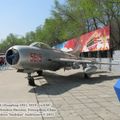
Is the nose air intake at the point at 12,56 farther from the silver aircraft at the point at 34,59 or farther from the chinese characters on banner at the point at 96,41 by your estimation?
the chinese characters on banner at the point at 96,41

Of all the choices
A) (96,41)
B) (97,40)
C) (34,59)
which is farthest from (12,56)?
(96,41)

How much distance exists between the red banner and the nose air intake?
12029 millimetres

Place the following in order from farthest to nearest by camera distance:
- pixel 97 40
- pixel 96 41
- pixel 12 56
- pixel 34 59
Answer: pixel 96 41 → pixel 97 40 → pixel 34 59 → pixel 12 56

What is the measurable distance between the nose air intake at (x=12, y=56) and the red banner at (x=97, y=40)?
474 inches

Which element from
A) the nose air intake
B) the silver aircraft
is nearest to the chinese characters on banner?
the silver aircraft

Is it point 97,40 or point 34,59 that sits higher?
point 97,40

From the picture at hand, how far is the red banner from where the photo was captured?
26.9 m

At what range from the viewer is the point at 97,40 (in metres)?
29.6

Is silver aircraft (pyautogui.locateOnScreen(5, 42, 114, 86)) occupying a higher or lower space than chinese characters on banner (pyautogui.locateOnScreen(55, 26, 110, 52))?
lower

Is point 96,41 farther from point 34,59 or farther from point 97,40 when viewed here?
point 34,59

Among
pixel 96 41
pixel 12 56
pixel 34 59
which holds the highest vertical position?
pixel 96 41

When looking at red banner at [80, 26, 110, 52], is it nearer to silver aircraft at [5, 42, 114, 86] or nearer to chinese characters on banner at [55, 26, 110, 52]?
chinese characters on banner at [55, 26, 110, 52]

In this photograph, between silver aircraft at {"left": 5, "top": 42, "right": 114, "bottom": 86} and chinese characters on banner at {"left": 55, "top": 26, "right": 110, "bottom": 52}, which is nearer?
silver aircraft at {"left": 5, "top": 42, "right": 114, "bottom": 86}

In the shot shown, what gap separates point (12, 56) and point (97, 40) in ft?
49.3
